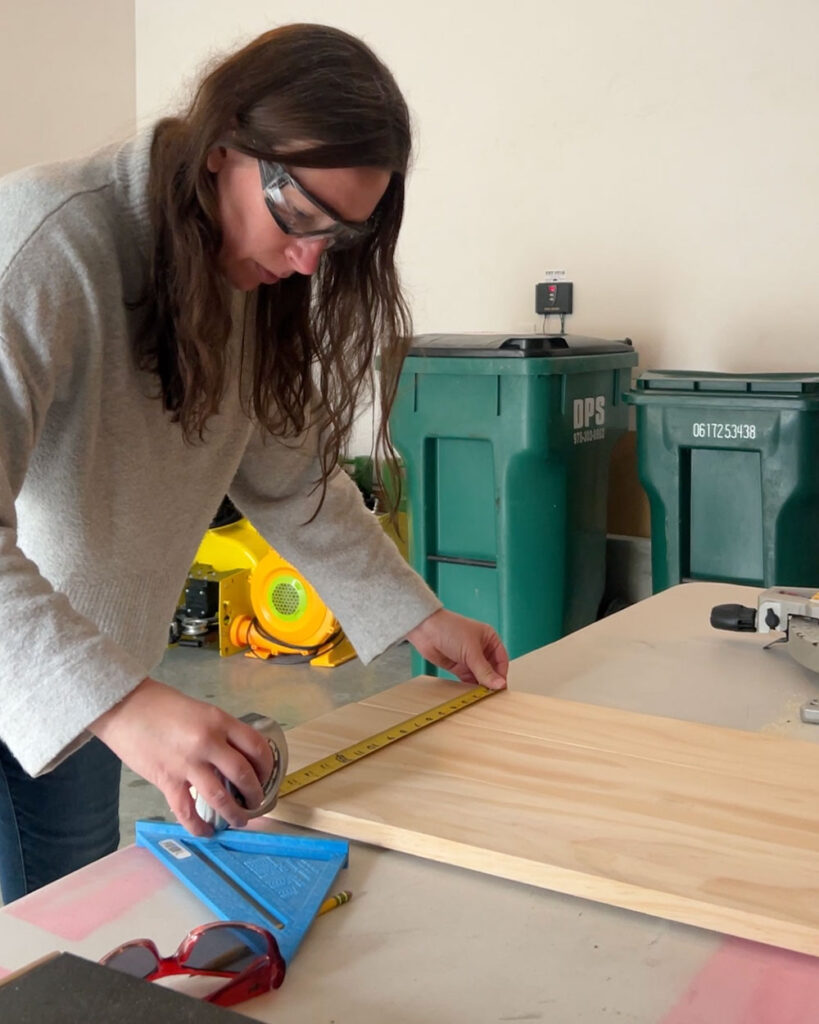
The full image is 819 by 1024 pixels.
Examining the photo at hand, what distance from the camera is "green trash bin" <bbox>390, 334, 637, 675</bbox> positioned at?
10.0 feet

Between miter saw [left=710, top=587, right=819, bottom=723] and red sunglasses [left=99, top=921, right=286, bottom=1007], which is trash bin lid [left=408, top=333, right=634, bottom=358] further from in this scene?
red sunglasses [left=99, top=921, right=286, bottom=1007]

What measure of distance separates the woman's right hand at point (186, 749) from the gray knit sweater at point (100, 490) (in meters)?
0.02

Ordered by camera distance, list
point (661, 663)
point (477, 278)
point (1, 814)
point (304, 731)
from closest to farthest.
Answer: point (304, 731) → point (1, 814) → point (661, 663) → point (477, 278)

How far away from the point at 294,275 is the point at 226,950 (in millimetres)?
824

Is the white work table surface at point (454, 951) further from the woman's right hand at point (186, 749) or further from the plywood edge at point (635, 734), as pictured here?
the plywood edge at point (635, 734)

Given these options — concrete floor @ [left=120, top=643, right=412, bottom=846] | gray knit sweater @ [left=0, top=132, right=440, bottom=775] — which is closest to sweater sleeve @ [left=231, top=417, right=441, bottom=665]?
gray knit sweater @ [left=0, top=132, right=440, bottom=775]

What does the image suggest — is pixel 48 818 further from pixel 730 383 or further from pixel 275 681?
pixel 275 681

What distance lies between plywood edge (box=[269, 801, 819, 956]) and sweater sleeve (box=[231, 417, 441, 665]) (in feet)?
1.28

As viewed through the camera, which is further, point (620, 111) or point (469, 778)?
point (620, 111)

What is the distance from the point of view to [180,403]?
47.6 inches

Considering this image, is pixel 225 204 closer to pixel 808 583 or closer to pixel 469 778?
pixel 469 778

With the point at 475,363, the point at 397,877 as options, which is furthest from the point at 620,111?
the point at 397,877

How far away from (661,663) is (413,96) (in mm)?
3123

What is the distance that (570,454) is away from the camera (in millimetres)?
3193
